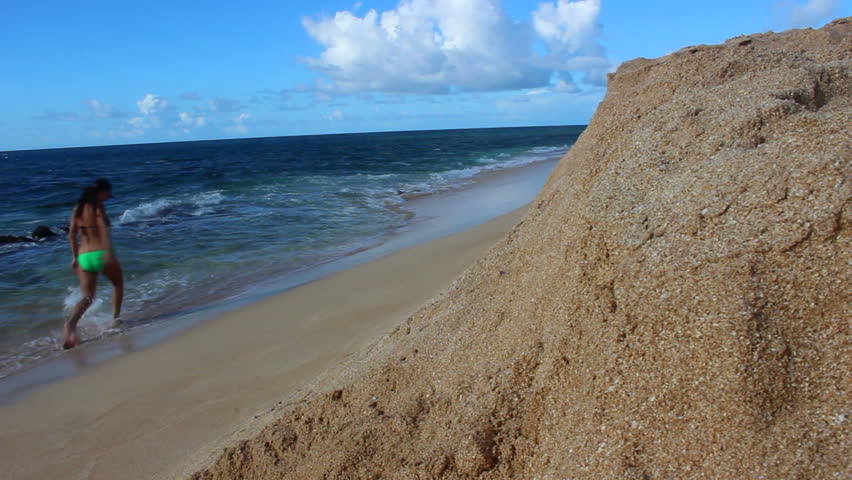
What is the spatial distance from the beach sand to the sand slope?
1.27m

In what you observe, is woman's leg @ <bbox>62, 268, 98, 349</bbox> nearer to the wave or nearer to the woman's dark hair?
the woman's dark hair

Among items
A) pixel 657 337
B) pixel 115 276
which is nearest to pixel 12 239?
pixel 115 276

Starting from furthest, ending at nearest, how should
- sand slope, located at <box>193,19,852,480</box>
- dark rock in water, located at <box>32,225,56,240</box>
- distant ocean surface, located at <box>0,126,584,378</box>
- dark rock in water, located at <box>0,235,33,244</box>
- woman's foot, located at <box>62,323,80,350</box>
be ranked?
dark rock in water, located at <box>32,225,56,240</box> < dark rock in water, located at <box>0,235,33,244</box> < distant ocean surface, located at <box>0,126,584,378</box> < woman's foot, located at <box>62,323,80,350</box> < sand slope, located at <box>193,19,852,480</box>

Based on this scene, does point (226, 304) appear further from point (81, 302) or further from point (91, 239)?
point (91, 239)

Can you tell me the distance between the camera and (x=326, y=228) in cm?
1296

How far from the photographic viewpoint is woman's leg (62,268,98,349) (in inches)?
209

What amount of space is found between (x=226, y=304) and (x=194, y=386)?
2.62 meters

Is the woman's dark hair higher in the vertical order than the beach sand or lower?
higher

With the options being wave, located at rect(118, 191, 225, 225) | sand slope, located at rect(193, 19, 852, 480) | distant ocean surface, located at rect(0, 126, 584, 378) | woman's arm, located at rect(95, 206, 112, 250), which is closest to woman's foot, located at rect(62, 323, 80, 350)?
distant ocean surface, located at rect(0, 126, 584, 378)

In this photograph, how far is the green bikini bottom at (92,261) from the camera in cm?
512

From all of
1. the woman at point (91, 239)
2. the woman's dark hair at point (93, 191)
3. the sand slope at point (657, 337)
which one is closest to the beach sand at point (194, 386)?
the woman at point (91, 239)

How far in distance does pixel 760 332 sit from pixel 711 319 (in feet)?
0.60

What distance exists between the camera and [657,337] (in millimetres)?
2486

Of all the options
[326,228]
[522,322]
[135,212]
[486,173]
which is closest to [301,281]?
[326,228]
